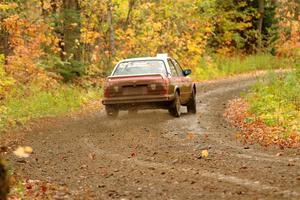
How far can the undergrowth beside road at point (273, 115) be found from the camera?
11477 mm

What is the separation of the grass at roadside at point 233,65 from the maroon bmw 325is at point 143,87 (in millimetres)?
16748

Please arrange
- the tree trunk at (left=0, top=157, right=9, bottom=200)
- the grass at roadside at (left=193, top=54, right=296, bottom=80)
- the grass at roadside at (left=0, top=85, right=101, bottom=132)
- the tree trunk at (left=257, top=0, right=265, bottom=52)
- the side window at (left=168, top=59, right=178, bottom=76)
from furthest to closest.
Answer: the tree trunk at (left=257, top=0, right=265, bottom=52), the grass at roadside at (left=193, top=54, right=296, bottom=80), the side window at (left=168, top=59, right=178, bottom=76), the grass at roadside at (left=0, top=85, right=101, bottom=132), the tree trunk at (left=0, top=157, right=9, bottom=200)

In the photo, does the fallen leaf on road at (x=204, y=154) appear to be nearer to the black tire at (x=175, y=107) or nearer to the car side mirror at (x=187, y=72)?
the black tire at (x=175, y=107)

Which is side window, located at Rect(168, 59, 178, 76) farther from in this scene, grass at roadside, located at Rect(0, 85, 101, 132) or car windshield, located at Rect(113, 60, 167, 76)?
grass at roadside, located at Rect(0, 85, 101, 132)

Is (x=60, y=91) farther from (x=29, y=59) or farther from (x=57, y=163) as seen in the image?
(x=57, y=163)

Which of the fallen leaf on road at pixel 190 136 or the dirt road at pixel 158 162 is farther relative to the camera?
the fallen leaf on road at pixel 190 136

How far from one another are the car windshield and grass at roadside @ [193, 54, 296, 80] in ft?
54.7

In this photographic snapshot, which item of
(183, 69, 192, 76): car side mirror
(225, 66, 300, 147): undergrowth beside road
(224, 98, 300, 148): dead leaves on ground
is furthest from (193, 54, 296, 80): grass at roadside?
(224, 98, 300, 148): dead leaves on ground

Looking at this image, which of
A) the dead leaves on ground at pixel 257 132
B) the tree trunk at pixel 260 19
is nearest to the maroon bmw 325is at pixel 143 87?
the dead leaves on ground at pixel 257 132

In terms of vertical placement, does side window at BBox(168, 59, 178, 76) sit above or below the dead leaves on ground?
above

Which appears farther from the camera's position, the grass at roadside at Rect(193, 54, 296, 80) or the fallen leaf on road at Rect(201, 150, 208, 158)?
the grass at roadside at Rect(193, 54, 296, 80)

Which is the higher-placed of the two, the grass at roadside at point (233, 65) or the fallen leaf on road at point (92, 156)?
the fallen leaf on road at point (92, 156)

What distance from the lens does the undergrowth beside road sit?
452 inches

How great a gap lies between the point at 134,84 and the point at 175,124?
1.66 meters
